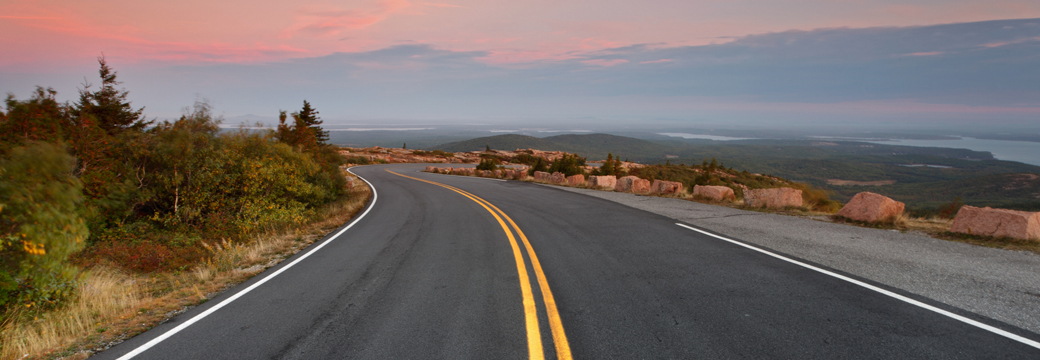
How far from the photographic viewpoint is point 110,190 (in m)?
10.2

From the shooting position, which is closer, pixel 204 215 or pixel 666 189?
pixel 204 215

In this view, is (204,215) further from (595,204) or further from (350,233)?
(595,204)

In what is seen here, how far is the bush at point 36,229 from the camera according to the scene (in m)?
4.36

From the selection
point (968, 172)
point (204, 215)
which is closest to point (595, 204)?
point (204, 215)

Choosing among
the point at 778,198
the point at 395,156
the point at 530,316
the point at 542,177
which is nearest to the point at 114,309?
the point at 530,316

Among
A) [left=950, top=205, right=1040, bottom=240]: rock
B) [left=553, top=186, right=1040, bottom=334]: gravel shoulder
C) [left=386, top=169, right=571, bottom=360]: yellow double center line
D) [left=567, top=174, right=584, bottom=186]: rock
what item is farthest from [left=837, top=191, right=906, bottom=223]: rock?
[left=567, top=174, right=584, bottom=186]: rock

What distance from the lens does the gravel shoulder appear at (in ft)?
13.4

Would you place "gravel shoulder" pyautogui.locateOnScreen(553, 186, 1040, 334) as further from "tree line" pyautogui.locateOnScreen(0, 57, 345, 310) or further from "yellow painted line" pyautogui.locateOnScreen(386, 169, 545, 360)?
"tree line" pyautogui.locateOnScreen(0, 57, 345, 310)

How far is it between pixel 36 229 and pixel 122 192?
26.0 ft

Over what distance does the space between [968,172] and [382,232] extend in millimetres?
246490

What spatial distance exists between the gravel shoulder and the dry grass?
8.94 metres

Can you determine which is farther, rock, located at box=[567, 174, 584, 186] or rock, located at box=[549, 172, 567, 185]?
rock, located at box=[549, 172, 567, 185]

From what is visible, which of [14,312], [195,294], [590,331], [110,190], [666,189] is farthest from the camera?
[666,189]

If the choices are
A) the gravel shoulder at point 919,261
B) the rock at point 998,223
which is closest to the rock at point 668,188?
the gravel shoulder at point 919,261
